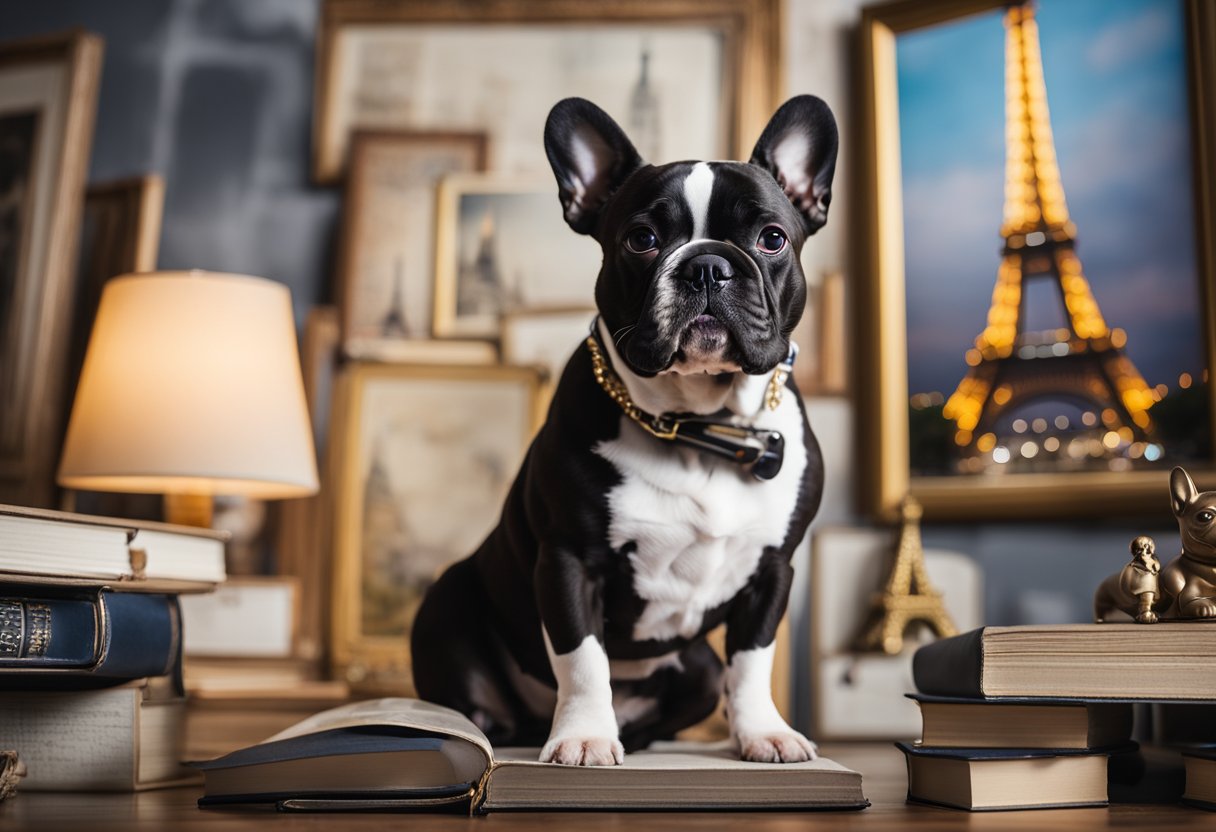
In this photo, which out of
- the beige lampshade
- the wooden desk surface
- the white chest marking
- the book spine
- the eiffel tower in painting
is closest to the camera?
the wooden desk surface

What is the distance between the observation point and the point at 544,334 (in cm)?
229

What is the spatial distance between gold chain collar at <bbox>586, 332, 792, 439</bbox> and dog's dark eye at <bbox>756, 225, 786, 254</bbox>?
12cm

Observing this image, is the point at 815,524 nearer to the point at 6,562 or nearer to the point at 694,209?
the point at 694,209

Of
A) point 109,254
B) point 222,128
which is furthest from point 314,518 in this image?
point 222,128

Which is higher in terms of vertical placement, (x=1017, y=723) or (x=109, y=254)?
(x=109, y=254)

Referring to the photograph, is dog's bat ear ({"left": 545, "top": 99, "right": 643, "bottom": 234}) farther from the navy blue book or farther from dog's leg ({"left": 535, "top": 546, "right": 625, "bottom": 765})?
the navy blue book

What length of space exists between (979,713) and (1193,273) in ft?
3.96

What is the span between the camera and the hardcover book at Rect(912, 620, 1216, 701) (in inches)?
38.3

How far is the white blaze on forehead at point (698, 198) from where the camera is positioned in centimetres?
118

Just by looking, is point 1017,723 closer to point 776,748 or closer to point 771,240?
point 776,748

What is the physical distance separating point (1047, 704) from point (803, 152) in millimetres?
646

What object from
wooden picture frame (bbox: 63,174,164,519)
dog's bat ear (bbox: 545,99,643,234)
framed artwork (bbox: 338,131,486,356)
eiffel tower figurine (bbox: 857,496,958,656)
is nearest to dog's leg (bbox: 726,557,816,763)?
dog's bat ear (bbox: 545,99,643,234)

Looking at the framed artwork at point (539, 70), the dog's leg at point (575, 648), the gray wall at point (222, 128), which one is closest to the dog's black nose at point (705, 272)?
the dog's leg at point (575, 648)

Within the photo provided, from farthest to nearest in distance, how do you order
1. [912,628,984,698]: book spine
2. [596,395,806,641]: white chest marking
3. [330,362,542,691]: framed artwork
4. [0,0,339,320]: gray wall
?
[0,0,339,320]: gray wall
[330,362,542,691]: framed artwork
[596,395,806,641]: white chest marking
[912,628,984,698]: book spine
